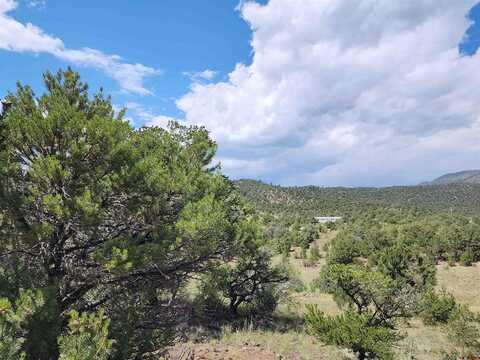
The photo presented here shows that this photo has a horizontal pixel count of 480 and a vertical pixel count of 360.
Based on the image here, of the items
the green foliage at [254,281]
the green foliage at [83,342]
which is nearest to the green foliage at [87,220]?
the green foliage at [83,342]

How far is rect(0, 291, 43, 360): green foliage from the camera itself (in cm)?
389

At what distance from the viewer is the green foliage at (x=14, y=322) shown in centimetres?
389

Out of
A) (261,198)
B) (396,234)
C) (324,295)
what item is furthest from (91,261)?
(261,198)

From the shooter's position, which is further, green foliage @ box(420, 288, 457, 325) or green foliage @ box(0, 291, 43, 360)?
green foliage @ box(420, 288, 457, 325)

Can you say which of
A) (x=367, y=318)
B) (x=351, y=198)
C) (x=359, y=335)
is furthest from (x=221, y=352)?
(x=351, y=198)

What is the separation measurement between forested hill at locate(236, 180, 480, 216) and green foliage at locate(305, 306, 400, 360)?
68703 mm

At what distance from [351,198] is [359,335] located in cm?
10068

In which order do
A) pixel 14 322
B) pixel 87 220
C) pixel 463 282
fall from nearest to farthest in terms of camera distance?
pixel 14 322, pixel 87 220, pixel 463 282

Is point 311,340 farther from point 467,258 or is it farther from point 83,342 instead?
point 467,258

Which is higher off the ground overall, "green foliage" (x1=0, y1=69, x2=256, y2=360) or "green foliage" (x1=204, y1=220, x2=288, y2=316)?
"green foliage" (x1=0, y1=69, x2=256, y2=360)

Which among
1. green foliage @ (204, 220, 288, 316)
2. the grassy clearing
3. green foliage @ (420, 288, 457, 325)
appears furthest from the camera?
green foliage @ (420, 288, 457, 325)

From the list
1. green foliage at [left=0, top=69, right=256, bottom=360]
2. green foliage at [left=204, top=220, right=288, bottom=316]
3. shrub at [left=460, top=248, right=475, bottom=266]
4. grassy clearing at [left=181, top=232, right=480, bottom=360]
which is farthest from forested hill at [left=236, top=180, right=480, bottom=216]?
green foliage at [left=0, top=69, right=256, bottom=360]

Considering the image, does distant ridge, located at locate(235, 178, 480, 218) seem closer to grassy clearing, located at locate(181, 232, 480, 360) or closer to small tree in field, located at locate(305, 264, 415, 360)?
grassy clearing, located at locate(181, 232, 480, 360)

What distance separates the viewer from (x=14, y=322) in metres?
4.72
